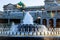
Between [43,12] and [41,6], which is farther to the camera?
[41,6]

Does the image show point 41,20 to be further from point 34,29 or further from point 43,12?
point 34,29

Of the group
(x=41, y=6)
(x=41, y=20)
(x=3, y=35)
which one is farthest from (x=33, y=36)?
(x=41, y=6)

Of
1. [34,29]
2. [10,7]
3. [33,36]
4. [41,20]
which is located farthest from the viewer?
[10,7]

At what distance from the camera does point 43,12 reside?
8162cm

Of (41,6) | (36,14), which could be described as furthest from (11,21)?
(41,6)

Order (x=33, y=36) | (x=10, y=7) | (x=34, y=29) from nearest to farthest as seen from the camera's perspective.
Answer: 1. (x=33, y=36)
2. (x=34, y=29)
3. (x=10, y=7)

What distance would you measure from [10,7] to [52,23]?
60.7 ft

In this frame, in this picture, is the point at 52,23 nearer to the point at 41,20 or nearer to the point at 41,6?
the point at 41,20

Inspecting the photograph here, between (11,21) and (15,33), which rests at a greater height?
(15,33)

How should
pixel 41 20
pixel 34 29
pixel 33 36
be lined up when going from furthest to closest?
pixel 41 20, pixel 34 29, pixel 33 36

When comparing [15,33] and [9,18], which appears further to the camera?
[9,18]

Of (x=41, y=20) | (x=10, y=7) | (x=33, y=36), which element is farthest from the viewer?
(x=10, y=7)

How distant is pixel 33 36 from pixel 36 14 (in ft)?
171

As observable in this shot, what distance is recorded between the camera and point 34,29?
34.4 m
